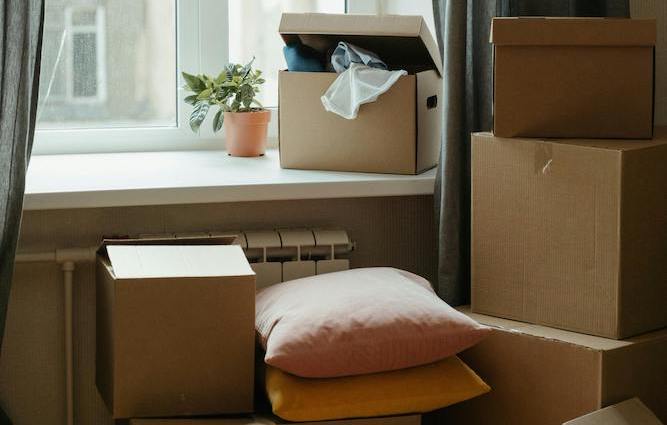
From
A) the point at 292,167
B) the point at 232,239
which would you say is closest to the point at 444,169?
the point at 292,167

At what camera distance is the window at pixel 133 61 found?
96.4 inches

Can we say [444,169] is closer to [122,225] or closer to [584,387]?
[584,387]

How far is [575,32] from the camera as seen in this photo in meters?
1.88

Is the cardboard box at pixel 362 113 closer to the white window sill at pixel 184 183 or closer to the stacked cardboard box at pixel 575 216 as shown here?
the white window sill at pixel 184 183

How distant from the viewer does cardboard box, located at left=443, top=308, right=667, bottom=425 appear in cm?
183

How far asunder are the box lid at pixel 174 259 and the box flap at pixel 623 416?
0.65 meters

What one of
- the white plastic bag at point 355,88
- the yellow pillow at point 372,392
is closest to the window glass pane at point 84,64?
the white plastic bag at point 355,88

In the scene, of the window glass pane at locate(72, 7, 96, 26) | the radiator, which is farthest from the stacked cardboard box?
the window glass pane at locate(72, 7, 96, 26)

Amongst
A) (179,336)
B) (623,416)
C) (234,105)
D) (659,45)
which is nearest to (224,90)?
(234,105)

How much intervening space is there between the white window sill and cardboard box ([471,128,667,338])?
0.95 ft

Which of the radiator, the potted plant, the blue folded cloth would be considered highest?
the blue folded cloth

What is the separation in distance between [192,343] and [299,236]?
538 millimetres

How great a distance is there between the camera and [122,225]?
2211 millimetres

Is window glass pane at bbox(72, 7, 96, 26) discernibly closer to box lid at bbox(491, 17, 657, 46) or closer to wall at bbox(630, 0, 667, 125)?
box lid at bbox(491, 17, 657, 46)
